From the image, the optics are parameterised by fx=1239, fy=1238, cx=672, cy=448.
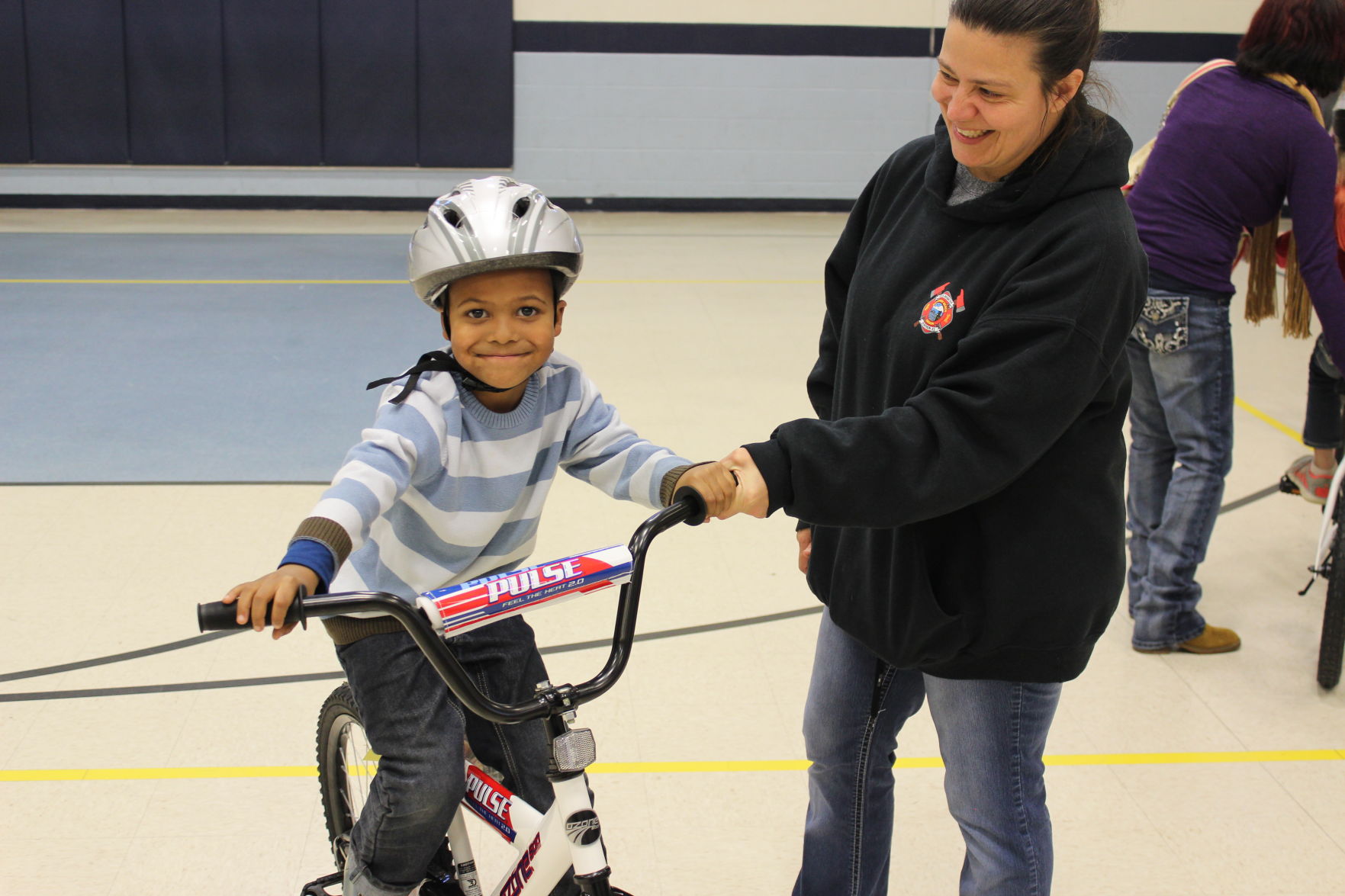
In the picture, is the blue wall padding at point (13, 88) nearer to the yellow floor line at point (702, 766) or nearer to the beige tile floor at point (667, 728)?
the beige tile floor at point (667, 728)

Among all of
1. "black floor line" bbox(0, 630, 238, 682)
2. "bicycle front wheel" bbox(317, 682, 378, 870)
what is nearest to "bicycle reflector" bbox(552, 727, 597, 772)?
"bicycle front wheel" bbox(317, 682, 378, 870)

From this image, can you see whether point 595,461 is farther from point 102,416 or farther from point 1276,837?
point 102,416

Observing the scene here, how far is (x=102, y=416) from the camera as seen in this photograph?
5031mm

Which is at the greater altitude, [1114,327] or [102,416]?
[1114,327]

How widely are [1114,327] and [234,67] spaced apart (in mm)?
9188

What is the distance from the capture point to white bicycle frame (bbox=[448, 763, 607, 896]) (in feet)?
4.83

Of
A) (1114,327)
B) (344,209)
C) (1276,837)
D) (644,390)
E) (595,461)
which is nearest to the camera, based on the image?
(1114,327)

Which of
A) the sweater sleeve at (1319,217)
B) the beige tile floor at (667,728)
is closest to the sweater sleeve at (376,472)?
the beige tile floor at (667,728)

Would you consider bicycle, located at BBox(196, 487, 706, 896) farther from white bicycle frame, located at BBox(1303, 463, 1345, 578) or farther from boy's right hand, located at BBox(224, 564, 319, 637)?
white bicycle frame, located at BBox(1303, 463, 1345, 578)

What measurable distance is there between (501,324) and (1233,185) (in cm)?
209

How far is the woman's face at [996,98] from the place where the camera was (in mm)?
1548

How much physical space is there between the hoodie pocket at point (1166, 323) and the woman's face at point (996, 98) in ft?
5.45

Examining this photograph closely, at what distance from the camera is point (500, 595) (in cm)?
135

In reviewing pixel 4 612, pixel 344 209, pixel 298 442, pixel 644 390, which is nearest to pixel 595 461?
pixel 4 612
